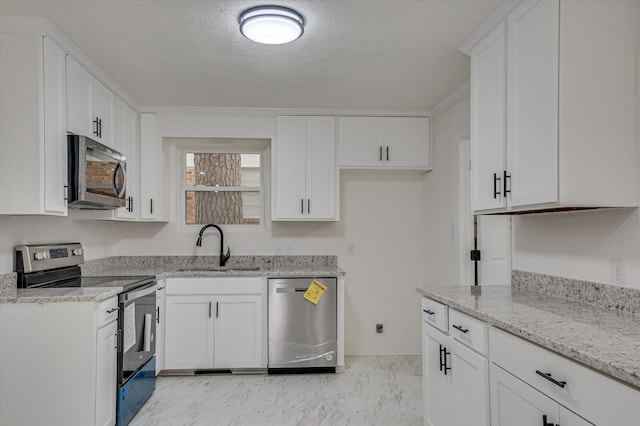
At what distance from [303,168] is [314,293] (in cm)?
115

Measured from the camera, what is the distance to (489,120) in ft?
7.01

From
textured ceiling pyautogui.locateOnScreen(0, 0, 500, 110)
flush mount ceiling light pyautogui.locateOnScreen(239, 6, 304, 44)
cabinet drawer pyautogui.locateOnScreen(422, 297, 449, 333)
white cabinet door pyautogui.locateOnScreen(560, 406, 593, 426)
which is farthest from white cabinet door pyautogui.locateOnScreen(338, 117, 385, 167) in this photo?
white cabinet door pyautogui.locateOnScreen(560, 406, 593, 426)

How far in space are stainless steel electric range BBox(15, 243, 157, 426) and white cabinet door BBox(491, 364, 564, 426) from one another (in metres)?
2.10

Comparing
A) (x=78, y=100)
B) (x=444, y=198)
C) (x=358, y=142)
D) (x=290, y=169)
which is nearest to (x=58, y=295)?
(x=78, y=100)

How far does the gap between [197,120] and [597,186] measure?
318cm

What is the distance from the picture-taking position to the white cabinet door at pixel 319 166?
12.4 ft

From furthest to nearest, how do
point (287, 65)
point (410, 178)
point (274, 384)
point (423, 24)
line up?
point (410, 178) → point (274, 384) → point (287, 65) → point (423, 24)

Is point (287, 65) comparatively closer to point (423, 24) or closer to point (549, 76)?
point (423, 24)

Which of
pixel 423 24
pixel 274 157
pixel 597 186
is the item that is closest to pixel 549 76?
pixel 597 186

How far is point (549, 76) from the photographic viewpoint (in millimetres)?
1675

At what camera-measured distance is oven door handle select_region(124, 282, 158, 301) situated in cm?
260

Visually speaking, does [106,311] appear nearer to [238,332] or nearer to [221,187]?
[238,332]

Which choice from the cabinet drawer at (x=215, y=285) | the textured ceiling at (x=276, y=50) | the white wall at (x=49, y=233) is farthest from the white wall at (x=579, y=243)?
the white wall at (x=49, y=233)

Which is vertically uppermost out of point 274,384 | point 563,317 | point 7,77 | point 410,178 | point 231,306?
point 7,77
